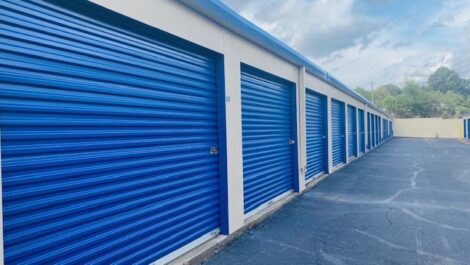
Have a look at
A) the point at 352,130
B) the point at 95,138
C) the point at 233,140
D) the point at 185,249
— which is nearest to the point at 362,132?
the point at 352,130

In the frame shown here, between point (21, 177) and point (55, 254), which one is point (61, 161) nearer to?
point (21, 177)

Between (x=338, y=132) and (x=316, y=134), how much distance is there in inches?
135

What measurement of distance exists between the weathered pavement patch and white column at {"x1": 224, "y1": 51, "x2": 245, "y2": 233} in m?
0.40

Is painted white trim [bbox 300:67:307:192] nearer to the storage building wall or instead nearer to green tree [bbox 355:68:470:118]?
the storage building wall

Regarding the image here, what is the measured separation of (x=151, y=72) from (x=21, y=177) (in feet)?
5.68

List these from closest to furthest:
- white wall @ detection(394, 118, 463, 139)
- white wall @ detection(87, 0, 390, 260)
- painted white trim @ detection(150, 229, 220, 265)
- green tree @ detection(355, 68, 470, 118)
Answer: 1. white wall @ detection(87, 0, 390, 260)
2. painted white trim @ detection(150, 229, 220, 265)
3. white wall @ detection(394, 118, 463, 139)
4. green tree @ detection(355, 68, 470, 118)

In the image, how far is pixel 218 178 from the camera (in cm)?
463

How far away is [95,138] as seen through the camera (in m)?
2.86

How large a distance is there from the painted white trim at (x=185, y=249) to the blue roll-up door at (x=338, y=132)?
8.38 metres

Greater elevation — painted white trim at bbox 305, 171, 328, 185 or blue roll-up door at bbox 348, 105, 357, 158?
blue roll-up door at bbox 348, 105, 357, 158

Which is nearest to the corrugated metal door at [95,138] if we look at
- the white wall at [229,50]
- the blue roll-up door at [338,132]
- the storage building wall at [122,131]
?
the storage building wall at [122,131]

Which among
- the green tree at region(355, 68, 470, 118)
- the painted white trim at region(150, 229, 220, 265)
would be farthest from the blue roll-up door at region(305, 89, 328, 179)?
the green tree at region(355, 68, 470, 118)

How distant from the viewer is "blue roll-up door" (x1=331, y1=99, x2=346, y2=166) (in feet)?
39.1

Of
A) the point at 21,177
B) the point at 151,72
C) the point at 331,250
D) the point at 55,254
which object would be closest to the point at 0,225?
the point at 21,177
